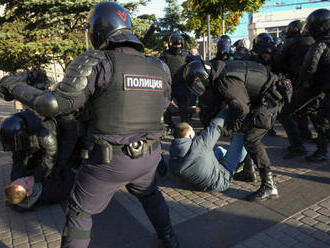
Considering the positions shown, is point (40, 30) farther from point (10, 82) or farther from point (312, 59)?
point (10, 82)

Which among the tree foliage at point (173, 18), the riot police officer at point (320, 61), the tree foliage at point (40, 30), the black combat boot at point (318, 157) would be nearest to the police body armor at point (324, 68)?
the riot police officer at point (320, 61)

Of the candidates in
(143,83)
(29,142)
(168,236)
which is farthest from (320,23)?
(29,142)

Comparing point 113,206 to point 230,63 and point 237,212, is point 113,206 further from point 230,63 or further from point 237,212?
point 230,63

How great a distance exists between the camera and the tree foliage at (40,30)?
12.5 metres

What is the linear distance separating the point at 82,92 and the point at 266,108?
2151 mm

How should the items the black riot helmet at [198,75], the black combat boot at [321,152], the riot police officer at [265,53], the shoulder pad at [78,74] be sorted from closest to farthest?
the shoulder pad at [78,74], the black riot helmet at [198,75], the black combat boot at [321,152], the riot police officer at [265,53]

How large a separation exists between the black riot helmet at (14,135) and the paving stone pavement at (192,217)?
773 millimetres

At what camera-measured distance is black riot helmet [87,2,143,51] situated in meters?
1.97

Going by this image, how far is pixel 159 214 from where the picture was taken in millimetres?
2238

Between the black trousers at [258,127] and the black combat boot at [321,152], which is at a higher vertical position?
the black trousers at [258,127]

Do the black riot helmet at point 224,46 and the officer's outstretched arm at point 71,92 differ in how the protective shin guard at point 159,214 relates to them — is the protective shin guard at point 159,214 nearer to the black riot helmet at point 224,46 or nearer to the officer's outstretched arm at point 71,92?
the officer's outstretched arm at point 71,92

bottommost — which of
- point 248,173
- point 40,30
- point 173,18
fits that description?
point 248,173

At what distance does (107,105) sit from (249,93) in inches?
76.4

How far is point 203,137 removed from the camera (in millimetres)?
3344
